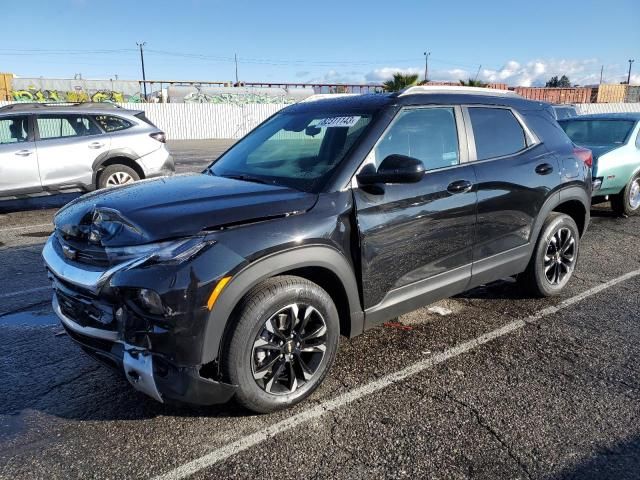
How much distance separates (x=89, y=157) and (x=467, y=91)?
22.8 feet

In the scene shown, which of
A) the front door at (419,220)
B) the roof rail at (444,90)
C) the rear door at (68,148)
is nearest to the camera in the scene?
the front door at (419,220)

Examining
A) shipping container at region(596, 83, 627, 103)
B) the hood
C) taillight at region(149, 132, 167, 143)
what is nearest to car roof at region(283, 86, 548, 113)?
the hood

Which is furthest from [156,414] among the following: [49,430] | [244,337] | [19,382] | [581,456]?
[581,456]

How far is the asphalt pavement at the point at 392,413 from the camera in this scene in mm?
2588

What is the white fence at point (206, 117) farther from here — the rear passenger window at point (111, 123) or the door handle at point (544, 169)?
the door handle at point (544, 169)

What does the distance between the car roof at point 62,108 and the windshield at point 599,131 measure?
26.4 ft

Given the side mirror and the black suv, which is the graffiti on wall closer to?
the black suv

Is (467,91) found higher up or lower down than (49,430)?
higher up

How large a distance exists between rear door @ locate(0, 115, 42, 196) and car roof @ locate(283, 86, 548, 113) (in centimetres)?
603

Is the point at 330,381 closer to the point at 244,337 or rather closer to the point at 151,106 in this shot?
the point at 244,337

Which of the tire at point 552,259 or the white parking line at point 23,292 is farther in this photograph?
the white parking line at point 23,292

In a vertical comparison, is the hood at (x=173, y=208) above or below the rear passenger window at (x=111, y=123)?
below

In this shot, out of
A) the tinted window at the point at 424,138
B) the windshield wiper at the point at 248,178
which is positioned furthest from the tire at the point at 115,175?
the tinted window at the point at 424,138

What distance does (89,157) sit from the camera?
29.2 ft
